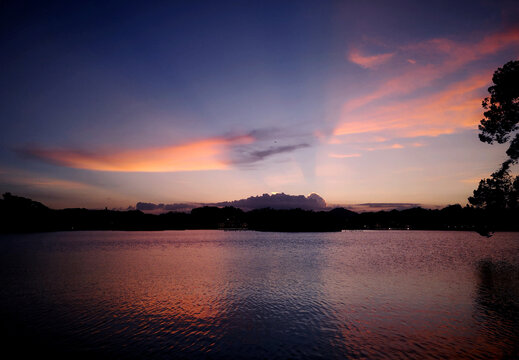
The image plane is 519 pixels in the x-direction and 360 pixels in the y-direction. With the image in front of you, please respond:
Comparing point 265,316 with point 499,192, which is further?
point 499,192

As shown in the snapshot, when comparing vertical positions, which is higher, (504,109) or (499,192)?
(504,109)

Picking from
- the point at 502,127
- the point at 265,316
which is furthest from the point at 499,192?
the point at 265,316

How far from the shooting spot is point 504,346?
56.3 ft

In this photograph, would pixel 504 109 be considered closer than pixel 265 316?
No

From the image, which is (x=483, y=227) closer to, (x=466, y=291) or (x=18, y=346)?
(x=466, y=291)

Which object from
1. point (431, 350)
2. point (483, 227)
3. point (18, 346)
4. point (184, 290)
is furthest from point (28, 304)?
point (483, 227)

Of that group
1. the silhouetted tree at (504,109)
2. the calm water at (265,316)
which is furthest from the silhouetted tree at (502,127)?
the calm water at (265,316)

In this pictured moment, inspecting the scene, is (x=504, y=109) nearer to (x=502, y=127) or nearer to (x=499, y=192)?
(x=502, y=127)

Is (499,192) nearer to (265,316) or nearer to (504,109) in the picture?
(504,109)

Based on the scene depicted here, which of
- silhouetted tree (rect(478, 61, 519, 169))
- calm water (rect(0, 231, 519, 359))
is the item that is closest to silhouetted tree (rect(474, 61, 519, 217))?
silhouetted tree (rect(478, 61, 519, 169))

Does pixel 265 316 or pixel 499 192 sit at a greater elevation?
pixel 499 192

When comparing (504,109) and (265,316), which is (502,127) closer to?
(504,109)

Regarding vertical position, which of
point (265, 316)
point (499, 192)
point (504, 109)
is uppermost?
point (504, 109)

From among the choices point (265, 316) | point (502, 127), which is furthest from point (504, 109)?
point (265, 316)
